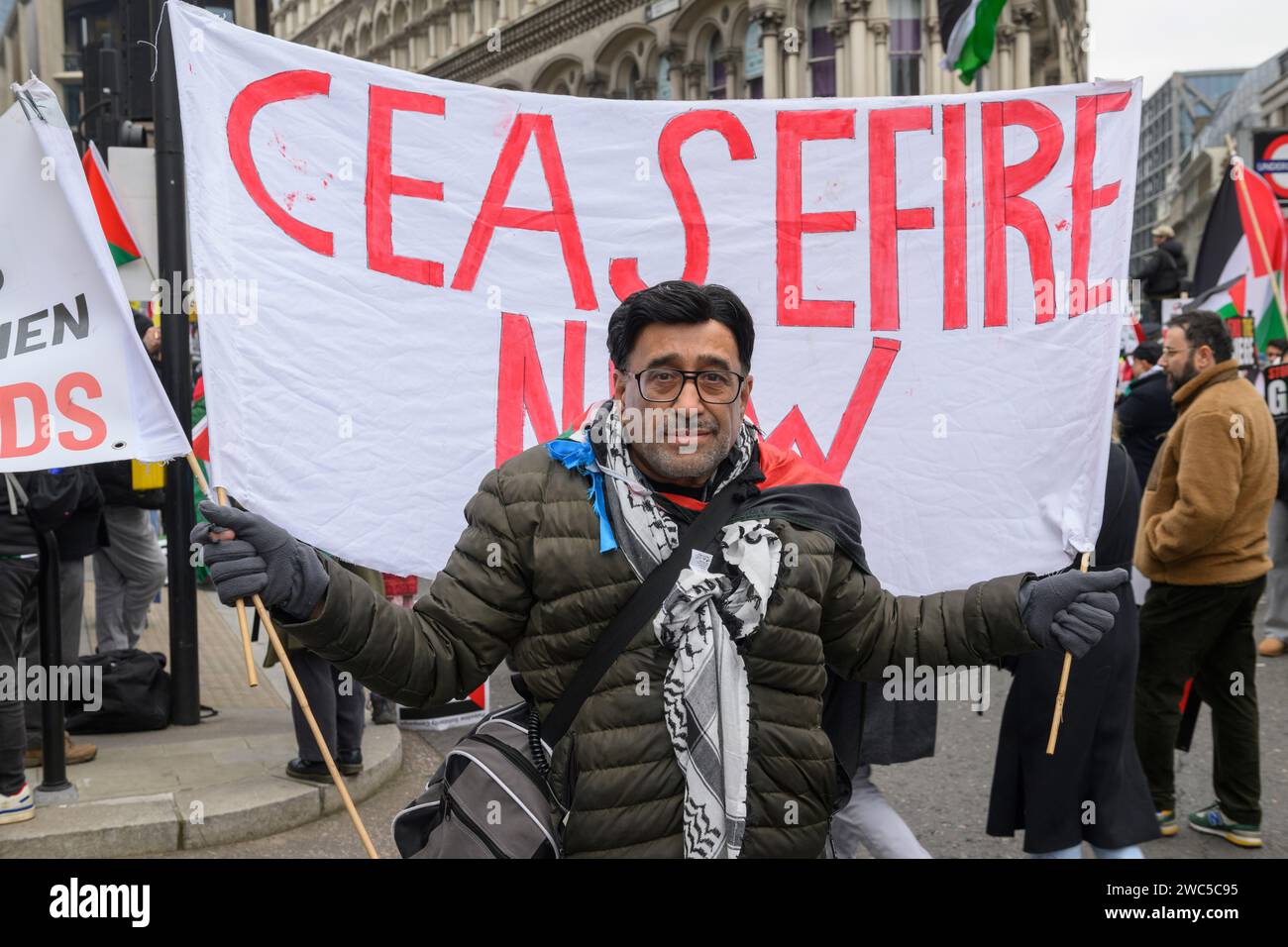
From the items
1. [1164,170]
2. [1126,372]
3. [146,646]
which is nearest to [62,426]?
[146,646]

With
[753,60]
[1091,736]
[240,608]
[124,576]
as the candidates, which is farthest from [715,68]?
[240,608]

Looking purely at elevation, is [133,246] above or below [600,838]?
above

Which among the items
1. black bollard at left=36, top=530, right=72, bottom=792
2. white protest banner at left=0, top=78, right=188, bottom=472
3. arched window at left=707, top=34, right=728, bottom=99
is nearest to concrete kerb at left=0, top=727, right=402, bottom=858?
black bollard at left=36, top=530, right=72, bottom=792

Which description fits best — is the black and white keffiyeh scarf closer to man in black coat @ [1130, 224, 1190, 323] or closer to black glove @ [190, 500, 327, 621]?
black glove @ [190, 500, 327, 621]

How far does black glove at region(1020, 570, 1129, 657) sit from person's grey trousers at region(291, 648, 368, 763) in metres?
3.37

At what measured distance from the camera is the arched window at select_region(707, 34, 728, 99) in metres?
32.3

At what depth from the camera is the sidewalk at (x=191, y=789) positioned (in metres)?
4.64

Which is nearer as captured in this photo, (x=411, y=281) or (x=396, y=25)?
(x=411, y=281)

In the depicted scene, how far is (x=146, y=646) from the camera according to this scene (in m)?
8.48

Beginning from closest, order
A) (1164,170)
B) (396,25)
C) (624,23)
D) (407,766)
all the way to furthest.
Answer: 1. (407,766)
2. (624,23)
3. (396,25)
4. (1164,170)

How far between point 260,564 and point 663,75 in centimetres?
3394

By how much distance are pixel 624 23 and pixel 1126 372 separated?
74.8 ft

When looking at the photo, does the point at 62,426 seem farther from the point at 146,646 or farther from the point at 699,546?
the point at 146,646

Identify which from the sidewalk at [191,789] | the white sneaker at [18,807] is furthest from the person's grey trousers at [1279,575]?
the white sneaker at [18,807]
